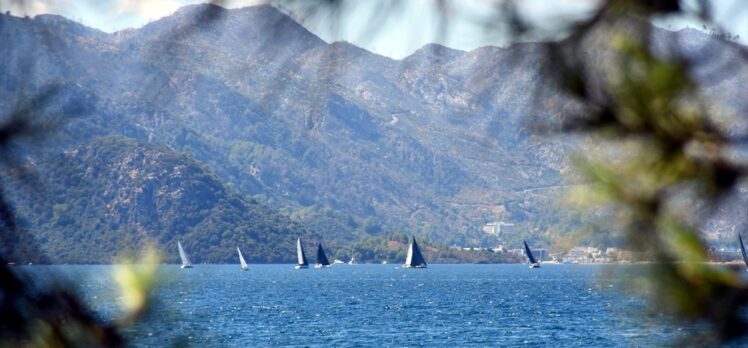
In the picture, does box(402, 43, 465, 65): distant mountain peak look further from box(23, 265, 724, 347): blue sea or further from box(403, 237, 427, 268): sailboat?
box(403, 237, 427, 268): sailboat

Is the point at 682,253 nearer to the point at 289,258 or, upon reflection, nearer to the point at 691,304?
the point at 691,304

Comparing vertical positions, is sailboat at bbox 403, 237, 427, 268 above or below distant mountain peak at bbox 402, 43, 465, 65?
above

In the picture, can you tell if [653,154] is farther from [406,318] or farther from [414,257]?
[414,257]

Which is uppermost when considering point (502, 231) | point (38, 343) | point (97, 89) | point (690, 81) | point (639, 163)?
point (502, 231)

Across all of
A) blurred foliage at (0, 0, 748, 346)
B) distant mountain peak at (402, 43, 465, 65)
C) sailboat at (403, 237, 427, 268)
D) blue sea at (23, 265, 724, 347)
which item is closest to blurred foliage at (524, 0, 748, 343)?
blurred foliage at (0, 0, 748, 346)

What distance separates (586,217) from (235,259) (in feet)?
472

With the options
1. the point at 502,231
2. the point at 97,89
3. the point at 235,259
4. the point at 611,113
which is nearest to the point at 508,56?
the point at 611,113

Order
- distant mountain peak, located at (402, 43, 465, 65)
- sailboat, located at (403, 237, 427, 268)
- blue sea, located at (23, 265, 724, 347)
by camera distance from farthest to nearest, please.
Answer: sailboat, located at (403, 237, 427, 268) < blue sea, located at (23, 265, 724, 347) < distant mountain peak, located at (402, 43, 465, 65)

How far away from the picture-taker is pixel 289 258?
157500 mm

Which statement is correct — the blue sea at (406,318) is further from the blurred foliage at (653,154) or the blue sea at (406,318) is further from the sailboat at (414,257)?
the sailboat at (414,257)

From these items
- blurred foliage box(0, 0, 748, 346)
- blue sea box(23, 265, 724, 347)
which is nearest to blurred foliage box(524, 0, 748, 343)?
blurred foliage box(0, 0, 748, 346)

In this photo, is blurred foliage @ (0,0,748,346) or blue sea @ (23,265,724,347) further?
blue sea @ (23,265,724,347)

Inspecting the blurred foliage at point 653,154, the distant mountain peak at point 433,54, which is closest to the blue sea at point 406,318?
the distant mountain peak at point 433,54

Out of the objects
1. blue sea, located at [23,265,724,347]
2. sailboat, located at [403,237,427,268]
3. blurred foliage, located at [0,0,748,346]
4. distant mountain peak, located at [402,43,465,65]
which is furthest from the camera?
sailboat, located at [403,237,427,268]
